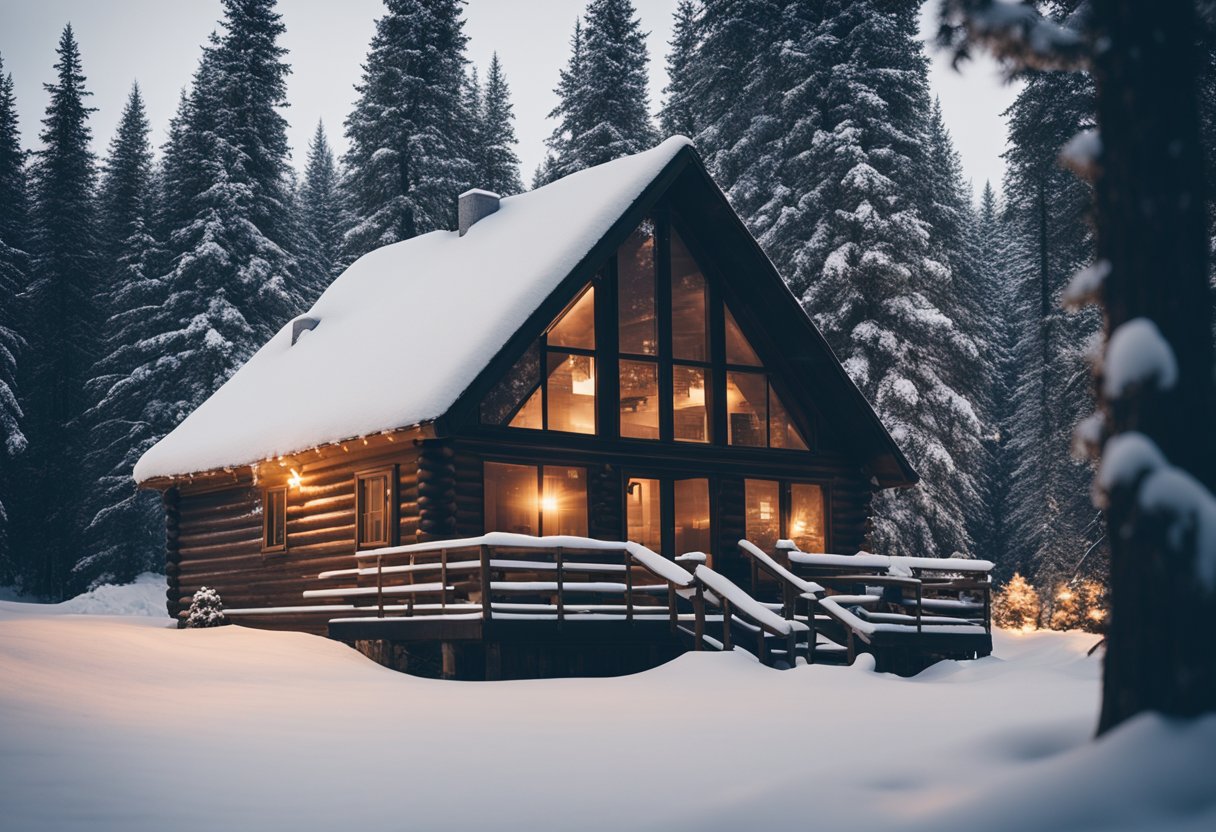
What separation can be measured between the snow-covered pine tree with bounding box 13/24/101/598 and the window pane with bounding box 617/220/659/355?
30.4m

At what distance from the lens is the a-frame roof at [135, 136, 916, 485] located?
64.2 ft

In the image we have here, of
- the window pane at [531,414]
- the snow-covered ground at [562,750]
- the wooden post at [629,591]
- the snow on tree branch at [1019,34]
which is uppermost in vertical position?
the snow on tree branch at [1019,34]

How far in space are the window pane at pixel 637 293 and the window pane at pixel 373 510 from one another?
4.82 m

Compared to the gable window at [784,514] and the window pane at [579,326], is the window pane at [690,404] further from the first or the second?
the window pane at [579,326]

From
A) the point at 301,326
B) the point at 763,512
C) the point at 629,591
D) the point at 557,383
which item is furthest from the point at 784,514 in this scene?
the point at 301,326

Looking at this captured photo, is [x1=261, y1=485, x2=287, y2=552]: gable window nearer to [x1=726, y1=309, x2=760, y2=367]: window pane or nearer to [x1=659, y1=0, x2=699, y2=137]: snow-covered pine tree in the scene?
[x1=726, y1=309, x2=760, y2=367]: window pane

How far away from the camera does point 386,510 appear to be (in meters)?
21.0

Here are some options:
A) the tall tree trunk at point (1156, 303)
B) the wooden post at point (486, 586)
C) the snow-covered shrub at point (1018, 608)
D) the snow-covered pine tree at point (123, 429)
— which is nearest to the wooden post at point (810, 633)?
the wooden post at point (486, 586)

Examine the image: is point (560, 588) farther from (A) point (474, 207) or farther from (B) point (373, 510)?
(A) point (474, 207)

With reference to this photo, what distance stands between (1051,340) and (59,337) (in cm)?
3514

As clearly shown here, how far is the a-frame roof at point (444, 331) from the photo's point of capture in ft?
64.2

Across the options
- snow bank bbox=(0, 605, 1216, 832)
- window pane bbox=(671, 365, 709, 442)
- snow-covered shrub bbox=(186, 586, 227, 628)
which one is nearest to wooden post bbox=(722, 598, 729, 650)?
snow bank bbox=(0, 605, 1216, 832)

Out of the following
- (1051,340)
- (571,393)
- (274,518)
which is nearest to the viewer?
(571,393)

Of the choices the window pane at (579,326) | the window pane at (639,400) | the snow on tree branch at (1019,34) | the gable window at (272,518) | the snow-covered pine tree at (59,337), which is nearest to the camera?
the snow on tree branch at (1019,34)
